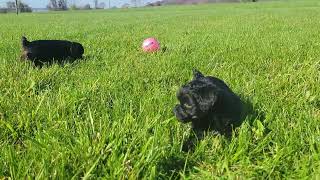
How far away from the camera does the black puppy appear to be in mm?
2672

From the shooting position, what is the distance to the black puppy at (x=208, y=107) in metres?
2.67

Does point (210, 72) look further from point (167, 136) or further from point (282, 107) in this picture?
point (167, 136)

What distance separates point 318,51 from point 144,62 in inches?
117

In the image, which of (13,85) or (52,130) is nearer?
(52,130)

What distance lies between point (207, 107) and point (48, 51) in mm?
3826

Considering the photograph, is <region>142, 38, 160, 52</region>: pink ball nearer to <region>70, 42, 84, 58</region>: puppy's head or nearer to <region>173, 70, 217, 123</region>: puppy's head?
<region>70, 42, 84, 58</region>: puppy's head

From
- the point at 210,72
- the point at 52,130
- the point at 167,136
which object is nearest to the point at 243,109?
the point at 167,136

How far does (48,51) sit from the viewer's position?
590 cm

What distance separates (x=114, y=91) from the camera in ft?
13.2

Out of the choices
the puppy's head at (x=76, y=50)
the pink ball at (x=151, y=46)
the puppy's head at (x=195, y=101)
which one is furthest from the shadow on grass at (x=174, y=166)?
the pink ball at (x=151, y=46)

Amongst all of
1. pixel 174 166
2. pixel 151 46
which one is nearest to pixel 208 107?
pixel 174 166

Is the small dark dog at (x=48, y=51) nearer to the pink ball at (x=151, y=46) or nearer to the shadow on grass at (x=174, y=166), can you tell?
the pink ball at (x=151, y=46)

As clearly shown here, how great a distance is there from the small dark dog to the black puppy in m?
3.43

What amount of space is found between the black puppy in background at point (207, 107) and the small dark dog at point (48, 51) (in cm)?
342
